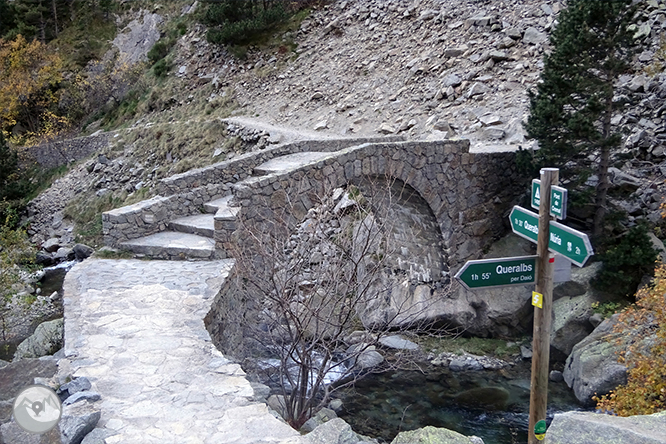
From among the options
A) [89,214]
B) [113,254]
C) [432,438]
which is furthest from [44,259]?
[432,438]

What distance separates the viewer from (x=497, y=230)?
1368 cm

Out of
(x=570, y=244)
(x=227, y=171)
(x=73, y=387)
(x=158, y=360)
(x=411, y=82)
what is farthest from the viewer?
(x=411, y=82)

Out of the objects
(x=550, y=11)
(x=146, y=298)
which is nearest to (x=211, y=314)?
(x=146, y=298)

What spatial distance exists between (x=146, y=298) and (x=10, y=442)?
9.35ft

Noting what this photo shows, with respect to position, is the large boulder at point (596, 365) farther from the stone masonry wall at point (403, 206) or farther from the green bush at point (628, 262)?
the stone masonry wall at point (403, 206)

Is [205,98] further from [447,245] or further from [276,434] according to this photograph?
[276,434]

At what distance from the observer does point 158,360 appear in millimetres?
5148

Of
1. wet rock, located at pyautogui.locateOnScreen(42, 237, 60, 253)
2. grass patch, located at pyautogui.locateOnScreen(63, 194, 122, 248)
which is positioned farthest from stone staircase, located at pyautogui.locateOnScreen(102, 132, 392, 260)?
wet rock, located at pyautogui.locateOnScreen(42, 237, 60, 253)

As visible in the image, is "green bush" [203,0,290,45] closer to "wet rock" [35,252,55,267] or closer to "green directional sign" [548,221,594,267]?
"wet rock" [35,252,55,267]

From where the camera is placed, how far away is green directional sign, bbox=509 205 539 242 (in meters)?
4.71

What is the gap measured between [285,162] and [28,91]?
1889cm

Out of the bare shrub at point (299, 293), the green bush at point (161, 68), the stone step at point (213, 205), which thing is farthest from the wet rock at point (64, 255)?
the bare shrub at point (299, 293)

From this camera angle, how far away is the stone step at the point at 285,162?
36.6 ft

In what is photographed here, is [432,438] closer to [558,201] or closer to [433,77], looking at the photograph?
[558,201]
